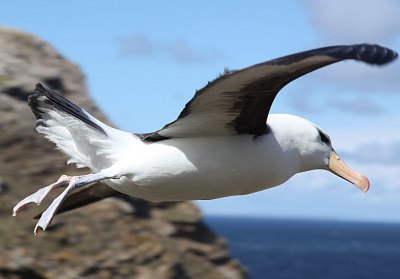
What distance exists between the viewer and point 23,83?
57.0 ft

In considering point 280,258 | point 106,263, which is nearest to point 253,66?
point 106,263

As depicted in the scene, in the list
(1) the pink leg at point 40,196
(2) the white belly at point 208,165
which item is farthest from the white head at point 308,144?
(1) the pink leg at point 40,196

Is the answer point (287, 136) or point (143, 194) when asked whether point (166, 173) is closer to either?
point (143, 194)

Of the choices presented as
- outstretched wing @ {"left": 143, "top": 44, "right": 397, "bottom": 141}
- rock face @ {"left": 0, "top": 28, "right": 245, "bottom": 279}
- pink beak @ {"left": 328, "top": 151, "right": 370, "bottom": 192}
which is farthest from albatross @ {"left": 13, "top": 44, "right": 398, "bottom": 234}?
rock face @ {"left": 0, "top": 28, "right": 245, "bottom": 279}

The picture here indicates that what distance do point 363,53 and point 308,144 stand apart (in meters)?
1.77

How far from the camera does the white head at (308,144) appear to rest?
5363 mm

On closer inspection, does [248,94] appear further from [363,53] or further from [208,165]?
[363,53]

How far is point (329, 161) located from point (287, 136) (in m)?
0.74

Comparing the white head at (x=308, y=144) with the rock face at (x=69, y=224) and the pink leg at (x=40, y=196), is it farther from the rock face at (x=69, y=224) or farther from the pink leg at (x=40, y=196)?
the rock face at (x=69, y=224)

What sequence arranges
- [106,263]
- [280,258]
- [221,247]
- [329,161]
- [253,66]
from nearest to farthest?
[253,66] < [329,161] < [106,263] < [221,247] < [280,258]

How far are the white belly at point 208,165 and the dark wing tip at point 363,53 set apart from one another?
142 cm

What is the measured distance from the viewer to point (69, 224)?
15.2m

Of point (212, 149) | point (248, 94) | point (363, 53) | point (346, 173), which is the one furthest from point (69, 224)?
point (363, 53)

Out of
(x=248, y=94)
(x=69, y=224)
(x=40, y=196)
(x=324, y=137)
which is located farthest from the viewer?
(x=69, y=224)
